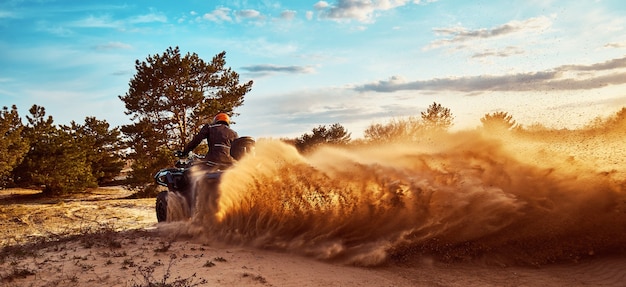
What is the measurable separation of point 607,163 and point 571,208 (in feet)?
3.31

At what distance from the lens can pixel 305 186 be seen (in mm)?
7727

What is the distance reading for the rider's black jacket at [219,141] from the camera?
859cm

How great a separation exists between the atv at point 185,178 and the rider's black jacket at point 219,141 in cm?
17

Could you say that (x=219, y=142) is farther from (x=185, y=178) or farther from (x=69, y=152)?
(x=69, y=152)

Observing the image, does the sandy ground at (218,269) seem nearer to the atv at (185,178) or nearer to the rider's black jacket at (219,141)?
the atv at (185,178)

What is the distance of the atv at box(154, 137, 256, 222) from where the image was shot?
8328 millimetres

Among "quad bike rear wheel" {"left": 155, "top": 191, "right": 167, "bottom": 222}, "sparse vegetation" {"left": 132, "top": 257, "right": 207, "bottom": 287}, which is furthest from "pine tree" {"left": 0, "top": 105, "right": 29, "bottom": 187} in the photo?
"sparse vegetation" {"left": 132, "top": 257, "right": 207, "bottom": 287}

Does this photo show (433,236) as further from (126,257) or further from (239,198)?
(126,257)

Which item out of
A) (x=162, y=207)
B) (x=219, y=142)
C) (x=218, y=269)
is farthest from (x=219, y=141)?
(x=218, y=269)

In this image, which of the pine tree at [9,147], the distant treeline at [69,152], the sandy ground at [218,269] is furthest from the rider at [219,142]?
the pine tree at [9,147]

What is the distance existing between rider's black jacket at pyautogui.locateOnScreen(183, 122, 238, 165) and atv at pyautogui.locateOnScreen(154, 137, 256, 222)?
0.17 m

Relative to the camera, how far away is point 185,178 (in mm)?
8773

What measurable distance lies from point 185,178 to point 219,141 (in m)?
1.03

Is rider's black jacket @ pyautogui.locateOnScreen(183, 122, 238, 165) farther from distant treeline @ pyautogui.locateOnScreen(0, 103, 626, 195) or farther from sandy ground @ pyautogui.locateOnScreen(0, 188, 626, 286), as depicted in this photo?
distant treeline @ pyautogui.locateOnScreen(0, 103, 626, 195)
